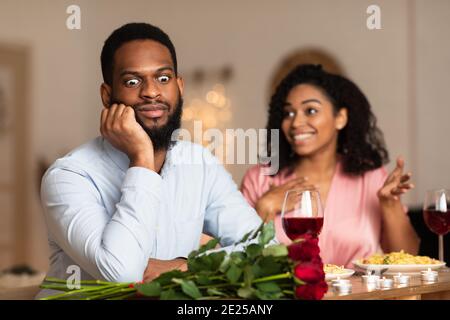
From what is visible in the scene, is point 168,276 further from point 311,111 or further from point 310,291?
point 311,111

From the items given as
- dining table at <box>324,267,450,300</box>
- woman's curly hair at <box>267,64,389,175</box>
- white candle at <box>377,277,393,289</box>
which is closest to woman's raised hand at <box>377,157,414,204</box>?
woman's curly hair at <box>267,64,389,175</box>

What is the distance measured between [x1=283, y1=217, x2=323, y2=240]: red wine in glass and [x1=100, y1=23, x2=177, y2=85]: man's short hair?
695mm

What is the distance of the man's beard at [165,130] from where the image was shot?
2171 millimetres

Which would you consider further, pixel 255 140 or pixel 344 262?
pixel 255 140

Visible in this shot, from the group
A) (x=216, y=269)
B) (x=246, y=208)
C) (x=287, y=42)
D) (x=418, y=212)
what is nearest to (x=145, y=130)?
(x=246, y=208)

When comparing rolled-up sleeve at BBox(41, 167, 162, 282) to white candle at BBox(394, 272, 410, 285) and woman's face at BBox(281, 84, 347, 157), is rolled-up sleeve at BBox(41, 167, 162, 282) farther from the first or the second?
woman's face at BBox(281, 84, 347, 157)

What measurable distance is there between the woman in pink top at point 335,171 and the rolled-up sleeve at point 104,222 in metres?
1.10

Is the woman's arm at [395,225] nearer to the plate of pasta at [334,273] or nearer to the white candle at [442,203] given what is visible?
the white candle at [442,203]

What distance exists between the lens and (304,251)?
132cm

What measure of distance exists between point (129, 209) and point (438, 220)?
0.99 meters

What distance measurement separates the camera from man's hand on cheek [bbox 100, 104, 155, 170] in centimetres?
193

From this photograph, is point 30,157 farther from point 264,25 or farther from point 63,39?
point 264,25
